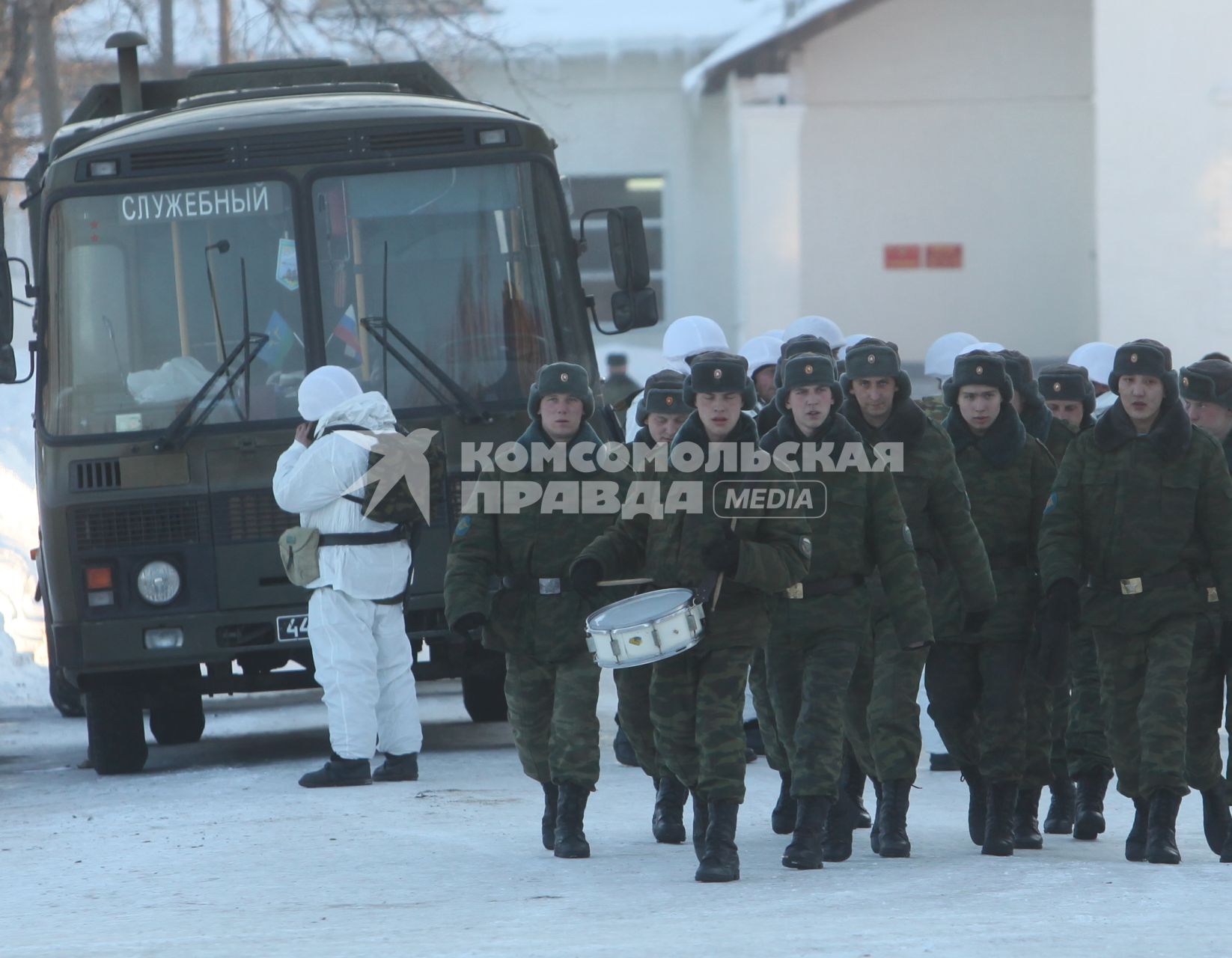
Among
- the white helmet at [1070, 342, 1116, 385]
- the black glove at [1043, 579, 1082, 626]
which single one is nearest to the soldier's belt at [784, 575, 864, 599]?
the black glove at [1043, 579, 1082, 626]

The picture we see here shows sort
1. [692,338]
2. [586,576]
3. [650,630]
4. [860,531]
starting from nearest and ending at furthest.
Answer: [650,630] < [586,576] < [860,531] < [692,338]

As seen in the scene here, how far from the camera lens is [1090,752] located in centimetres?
834

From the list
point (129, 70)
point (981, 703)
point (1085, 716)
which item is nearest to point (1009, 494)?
point (981, 703)

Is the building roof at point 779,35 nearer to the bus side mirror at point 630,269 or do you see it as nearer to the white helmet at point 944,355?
the white helmet at point 944,355

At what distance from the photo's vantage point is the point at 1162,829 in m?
7.49

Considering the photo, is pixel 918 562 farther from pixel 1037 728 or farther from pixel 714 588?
pixel 714 588

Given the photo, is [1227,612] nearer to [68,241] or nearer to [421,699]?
[68,241]

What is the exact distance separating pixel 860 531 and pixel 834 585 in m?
0.21

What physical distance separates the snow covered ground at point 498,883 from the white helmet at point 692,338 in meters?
2.53

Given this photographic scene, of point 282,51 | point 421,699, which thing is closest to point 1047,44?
point 282,51

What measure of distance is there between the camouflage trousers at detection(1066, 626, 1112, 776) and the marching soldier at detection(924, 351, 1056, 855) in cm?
33

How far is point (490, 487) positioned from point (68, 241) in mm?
3419

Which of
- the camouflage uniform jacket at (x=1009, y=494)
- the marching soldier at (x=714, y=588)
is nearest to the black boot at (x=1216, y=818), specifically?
the camouflage uniform jacket at (x=1009, y=494)

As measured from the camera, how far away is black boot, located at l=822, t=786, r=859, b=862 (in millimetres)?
7562
